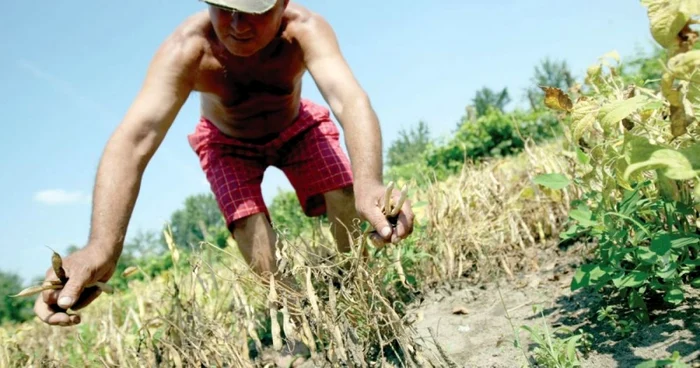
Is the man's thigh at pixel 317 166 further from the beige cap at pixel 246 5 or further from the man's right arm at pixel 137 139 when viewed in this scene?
the beige cap at pixel 246 5

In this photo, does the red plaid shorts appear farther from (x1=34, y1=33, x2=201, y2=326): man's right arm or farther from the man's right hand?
the man's right hand

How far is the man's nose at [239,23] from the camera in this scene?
2.13 m

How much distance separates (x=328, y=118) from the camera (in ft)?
10.2

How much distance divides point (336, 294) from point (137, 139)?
973 millimetres

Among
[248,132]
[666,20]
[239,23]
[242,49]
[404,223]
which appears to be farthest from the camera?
[248,132]

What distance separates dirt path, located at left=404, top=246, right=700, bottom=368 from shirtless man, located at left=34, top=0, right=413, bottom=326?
55 cm

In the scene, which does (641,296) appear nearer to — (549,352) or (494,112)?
(549,352)

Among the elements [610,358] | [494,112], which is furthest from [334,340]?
[494,112]

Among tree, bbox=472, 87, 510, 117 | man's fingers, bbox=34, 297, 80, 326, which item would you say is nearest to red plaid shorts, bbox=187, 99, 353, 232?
man's fingers, bbox=34, 297, 80, 326

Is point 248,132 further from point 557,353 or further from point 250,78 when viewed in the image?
point 557,353

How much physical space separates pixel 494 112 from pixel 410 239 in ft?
36.3

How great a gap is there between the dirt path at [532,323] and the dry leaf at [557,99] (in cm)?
65

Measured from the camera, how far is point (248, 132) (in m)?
2.87

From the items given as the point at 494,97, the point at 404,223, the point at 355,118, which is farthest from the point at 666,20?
the point at 494,97
